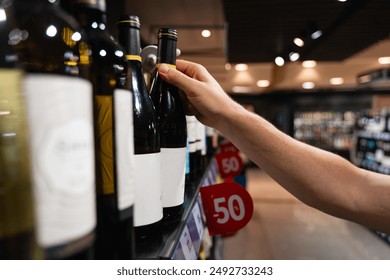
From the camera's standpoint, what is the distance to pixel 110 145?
0.36 m

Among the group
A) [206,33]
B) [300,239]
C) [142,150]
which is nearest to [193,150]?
[142,150]

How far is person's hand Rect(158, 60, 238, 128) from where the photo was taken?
669mm

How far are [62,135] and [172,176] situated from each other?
348mm

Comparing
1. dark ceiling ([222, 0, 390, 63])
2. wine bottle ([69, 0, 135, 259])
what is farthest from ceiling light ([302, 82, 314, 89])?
wine bottle ([69, 0, 135, 259])

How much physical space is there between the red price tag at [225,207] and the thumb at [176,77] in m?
0.27

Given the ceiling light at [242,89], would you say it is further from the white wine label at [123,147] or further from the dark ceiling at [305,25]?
the white wine label at [123,147]

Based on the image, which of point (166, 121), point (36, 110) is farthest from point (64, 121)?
point (166, 121)

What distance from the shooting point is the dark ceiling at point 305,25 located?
338 centimetres

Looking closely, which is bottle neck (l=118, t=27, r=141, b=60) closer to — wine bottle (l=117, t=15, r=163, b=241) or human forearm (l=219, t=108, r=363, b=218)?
wine bottle (l=117, t=15, r=163, b=241)

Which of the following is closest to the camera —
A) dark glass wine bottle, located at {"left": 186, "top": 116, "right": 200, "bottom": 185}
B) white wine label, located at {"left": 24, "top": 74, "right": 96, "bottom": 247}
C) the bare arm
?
white wine label, located at {"left": 24, "top": 74, "right": 96, "bottom": 247}

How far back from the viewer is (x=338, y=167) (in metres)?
0.83

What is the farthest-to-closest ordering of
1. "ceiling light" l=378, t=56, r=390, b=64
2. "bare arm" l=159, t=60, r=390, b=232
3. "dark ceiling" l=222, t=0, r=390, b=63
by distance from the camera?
"ceiling light" l=378, t=56, r=390, b=64 → "dark ceiling" l=222, t=0, r=390, b=63 → "bare arm" l=159, t=60, r=390, b=232

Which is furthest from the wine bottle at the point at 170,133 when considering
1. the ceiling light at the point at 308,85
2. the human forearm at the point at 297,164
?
the ceiling light at the point at 308,85

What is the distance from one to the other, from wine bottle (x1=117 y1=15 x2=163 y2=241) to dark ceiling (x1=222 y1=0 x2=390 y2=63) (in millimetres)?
3010
